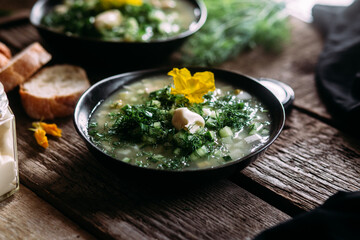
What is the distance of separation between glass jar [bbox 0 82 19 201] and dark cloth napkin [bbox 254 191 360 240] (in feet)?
4.22

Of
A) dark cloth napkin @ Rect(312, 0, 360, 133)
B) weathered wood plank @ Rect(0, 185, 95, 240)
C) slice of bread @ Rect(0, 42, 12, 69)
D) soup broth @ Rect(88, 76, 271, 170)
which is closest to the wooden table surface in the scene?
weathered wood plank @ Rect(0, 185, 95, 240)

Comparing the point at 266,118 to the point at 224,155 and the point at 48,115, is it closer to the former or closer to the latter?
the point at 224,155

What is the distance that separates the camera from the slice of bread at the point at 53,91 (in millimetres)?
2900

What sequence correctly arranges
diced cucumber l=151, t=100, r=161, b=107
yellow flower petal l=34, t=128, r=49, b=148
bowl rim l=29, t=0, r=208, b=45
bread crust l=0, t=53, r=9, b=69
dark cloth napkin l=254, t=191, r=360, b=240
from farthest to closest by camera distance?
bowl rim l=29, t=0, r=208, b=45 < bread crust l=0, t=53, r=9, b=69 < yellow flower petal l=34, t=128, r=49, b=148 < diced cucumber l=151, t=100, r=161, b=107 < dark cloth napkin l=254, t=191, r=360, b=240

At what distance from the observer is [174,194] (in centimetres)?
229

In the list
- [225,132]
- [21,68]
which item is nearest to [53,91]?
[21,68]

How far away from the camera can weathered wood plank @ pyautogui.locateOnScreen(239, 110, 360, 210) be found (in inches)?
93.0

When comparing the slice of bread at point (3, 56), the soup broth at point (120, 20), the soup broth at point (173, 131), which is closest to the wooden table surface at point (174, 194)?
the soup broth at point (173, 131)

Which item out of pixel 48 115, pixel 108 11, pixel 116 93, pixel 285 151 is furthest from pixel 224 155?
pixel 108 11

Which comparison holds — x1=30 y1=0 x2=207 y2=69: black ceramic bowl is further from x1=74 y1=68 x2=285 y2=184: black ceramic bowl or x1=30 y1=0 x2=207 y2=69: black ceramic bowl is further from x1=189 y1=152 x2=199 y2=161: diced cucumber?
x1=189 y1=152 x2=199 y2=161: diced cucumber

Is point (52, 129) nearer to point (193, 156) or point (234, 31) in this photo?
point (193, 156)

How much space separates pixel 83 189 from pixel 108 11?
5.91 feet

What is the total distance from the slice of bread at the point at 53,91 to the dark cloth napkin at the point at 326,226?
1.74 metres

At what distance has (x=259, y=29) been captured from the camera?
3.95m
